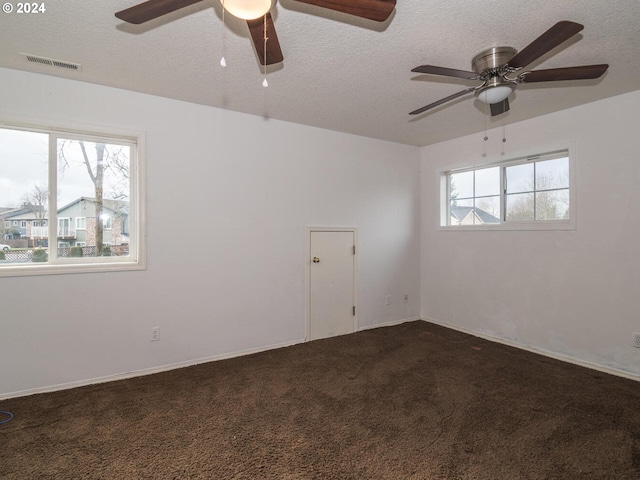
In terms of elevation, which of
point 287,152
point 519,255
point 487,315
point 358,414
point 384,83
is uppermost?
point 384,83

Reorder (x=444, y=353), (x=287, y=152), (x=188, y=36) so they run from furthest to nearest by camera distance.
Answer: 1. (x=287, y=152)
2. (x=444, y=353)
3. (x=188, y=36)

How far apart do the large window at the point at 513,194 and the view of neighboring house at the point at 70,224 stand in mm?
3918

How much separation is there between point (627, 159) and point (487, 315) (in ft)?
6.85

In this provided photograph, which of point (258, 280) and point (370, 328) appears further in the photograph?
point (370, 328)

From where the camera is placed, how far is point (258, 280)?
3570 mm

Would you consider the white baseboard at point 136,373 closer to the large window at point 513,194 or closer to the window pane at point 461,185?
the large window at point 513,194

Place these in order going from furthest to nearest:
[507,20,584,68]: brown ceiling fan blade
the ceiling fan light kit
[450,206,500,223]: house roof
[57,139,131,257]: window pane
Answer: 1. [450,206,500,223]: house roof
2. [57,139,131,257]: window pane
3. [507,20,584,68]: brown ceiling fan blade
4. the ceiling fan light kit

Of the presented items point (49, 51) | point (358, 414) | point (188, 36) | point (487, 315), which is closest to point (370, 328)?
point (487, 315)

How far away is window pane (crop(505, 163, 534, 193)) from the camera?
3730 millimetres

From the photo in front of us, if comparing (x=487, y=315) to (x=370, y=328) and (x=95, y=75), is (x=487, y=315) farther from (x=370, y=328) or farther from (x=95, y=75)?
(x=95, y=75)

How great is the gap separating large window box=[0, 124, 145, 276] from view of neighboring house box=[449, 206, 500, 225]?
12.6ft
